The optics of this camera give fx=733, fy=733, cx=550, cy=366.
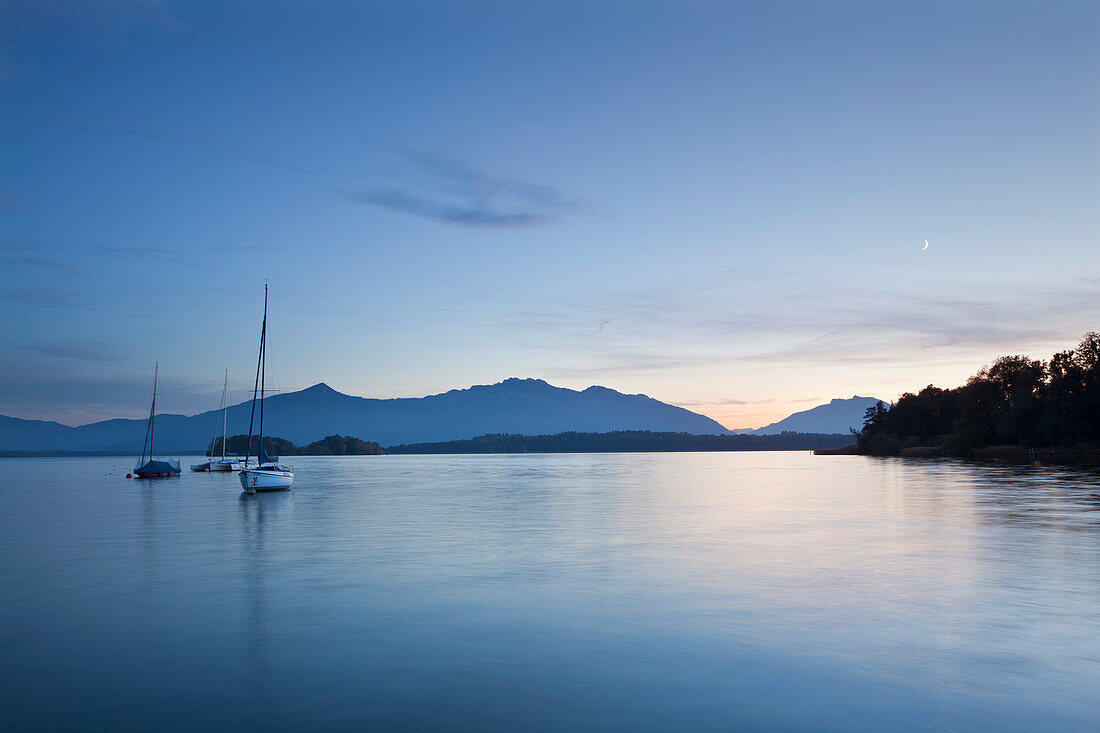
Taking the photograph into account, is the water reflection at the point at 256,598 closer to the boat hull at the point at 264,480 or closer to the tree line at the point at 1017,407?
the boat hull at the point at 264,480

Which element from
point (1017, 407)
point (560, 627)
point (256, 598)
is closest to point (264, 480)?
point (256, 598)

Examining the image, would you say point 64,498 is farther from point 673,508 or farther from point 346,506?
point 673,508

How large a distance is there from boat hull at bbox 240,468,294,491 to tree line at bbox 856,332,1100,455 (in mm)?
74787

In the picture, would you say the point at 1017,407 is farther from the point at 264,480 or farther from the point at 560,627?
the point at 560,627

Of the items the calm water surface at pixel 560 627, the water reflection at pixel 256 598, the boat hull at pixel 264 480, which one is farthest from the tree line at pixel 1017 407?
the water reflection at pixel 256 598

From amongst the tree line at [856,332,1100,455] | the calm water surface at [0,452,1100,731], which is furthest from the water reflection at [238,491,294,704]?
the tree line at [856,332,1100,455]

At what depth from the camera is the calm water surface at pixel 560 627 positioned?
7.98 metres

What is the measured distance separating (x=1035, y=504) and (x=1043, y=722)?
29.4 meters

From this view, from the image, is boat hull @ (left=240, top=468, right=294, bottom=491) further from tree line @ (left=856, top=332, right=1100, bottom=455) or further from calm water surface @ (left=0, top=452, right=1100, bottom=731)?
tree line @ (left=856, top=332, right=1100, bottom=455)

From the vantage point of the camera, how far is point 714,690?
8.51 metres

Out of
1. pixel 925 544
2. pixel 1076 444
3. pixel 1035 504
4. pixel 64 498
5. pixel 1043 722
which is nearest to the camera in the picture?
pixel 1043 722

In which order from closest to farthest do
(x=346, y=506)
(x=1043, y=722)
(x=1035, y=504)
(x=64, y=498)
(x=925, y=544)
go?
(x=1043, y=722) < (x=925, y=544) < (x=1035, y=504) < (x=346, y=506) < (x=64, y=498)

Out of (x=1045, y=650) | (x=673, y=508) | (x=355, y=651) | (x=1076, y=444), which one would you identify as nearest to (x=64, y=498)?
(x=673, y=508)

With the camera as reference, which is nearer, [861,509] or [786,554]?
[786,554]
